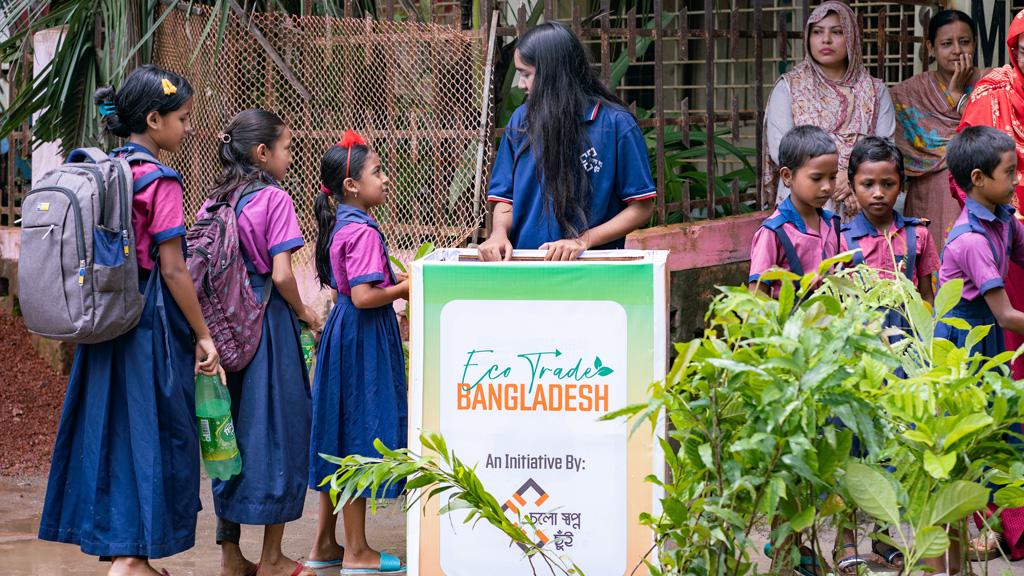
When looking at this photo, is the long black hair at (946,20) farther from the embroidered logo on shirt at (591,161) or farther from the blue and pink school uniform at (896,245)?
the embroidered logo on shirt at (591,161)

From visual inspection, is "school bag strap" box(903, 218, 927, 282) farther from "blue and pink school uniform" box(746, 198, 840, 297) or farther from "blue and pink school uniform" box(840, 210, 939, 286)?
"blue and pink school uniform" box(746, 198, 840, 297)

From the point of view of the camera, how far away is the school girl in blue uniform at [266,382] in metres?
4.05

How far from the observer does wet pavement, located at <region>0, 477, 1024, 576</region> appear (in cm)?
448

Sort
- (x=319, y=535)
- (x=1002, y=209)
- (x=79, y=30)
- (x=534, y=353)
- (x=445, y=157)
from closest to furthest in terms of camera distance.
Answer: (x=534, y=353) < (x=1002, y=209) < (x=319, y=535) < (x=445, y=157) < (x=79, y=30)

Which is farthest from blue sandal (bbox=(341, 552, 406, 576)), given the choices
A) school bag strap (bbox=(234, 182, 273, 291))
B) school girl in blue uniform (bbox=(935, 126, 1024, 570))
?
school girl in blue uniform (bbox=(935, 126, 1024, 570))

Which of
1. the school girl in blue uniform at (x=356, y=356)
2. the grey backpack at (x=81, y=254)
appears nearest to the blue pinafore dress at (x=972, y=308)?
the school girl in blue uniform at (x=356, y=356)

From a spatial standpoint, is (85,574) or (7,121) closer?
(85,574)

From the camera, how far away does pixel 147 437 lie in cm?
379

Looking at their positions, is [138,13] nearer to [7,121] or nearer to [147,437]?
[7,121]

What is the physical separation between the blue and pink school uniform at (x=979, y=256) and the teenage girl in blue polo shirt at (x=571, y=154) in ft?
3.43

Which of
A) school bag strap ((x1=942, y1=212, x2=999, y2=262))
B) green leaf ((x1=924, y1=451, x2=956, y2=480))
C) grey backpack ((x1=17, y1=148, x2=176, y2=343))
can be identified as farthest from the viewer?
school bag strap ((x1=942, y1=212, x2=999, y2=262))

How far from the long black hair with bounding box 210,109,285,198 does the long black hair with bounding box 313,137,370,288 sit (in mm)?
237

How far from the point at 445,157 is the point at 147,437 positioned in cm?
260

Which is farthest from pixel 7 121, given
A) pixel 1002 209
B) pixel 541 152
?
pixel 1002 209
